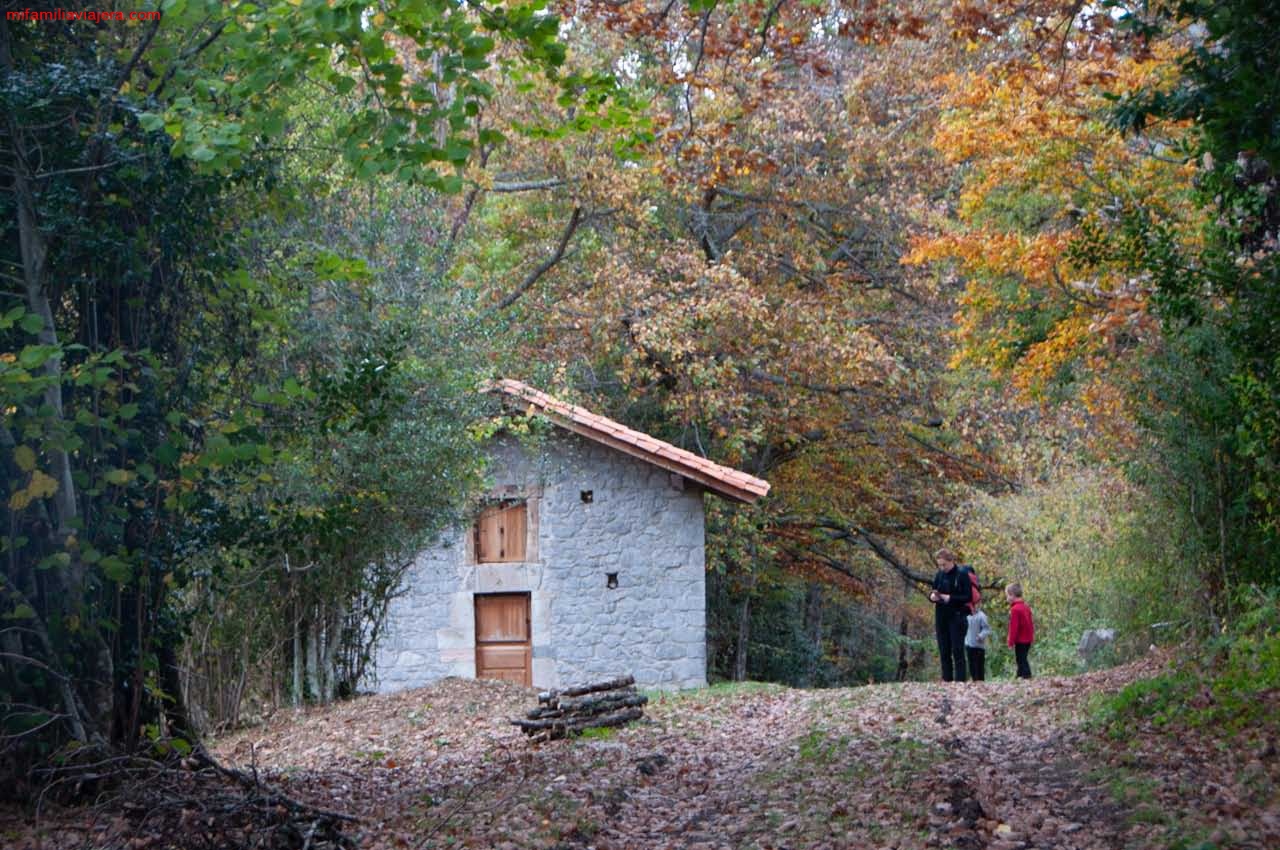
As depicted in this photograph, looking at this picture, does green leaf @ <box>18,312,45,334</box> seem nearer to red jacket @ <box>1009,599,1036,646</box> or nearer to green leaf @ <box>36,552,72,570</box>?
green leaf @ <box>36,552,72,570</box>

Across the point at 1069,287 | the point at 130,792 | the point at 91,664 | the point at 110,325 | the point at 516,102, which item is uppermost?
the point at 516,102

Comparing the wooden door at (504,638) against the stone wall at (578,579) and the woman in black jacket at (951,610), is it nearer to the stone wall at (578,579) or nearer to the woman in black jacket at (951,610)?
the stone wall at (578,579)

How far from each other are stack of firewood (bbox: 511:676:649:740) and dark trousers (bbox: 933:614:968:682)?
510 centimetres

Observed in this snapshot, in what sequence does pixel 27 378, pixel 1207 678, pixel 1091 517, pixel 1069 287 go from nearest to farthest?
pixel 27 378 → pixel 1207 678 → pixel 1069 287 → pixel 1091 517

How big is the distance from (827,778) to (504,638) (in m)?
14.3

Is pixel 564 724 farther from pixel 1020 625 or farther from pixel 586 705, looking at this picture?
pixel 1020 625

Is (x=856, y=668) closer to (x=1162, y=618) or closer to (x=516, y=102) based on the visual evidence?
(x=516, y=102)

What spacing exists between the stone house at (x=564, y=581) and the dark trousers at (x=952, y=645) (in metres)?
5.59

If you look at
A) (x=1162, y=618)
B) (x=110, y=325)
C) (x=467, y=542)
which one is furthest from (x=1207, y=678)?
(x=467, y=542)

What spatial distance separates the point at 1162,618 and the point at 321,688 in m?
10.7

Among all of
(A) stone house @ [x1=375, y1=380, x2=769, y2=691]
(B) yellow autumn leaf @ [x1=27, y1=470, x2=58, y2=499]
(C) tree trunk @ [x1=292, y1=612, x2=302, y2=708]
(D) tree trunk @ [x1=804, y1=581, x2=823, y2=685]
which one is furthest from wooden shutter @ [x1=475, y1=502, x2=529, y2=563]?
(B) yellow autumn leaf @ [x1=27, y1=470, x2=58, y2=499]

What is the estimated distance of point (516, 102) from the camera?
76.5 feet

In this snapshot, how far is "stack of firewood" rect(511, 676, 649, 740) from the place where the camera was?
12.9m

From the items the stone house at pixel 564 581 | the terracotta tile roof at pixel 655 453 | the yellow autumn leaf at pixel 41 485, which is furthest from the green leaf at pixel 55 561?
the stone house at pixel 564 581
